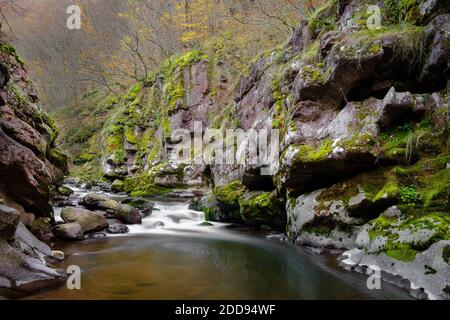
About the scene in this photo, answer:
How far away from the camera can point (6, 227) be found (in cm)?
555

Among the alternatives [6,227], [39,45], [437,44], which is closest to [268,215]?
[437,44]

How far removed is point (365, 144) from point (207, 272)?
14.3ft

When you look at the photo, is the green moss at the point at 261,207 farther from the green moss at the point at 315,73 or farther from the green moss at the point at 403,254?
the green moss at the point at 403,254

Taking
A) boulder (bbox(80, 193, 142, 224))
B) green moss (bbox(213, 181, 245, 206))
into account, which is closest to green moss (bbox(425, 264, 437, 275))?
green moss (bbox(213, 181, 245, 206))


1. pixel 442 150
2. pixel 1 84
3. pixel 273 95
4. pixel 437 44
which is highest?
pixel 273 95

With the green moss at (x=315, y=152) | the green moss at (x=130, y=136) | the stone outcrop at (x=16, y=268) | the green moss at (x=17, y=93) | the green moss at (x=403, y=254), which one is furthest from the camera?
the green moss at (x=130, y=136)

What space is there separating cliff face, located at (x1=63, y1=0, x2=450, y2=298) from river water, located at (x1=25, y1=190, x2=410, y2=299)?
2.19ft

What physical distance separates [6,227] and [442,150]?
26.8 ft

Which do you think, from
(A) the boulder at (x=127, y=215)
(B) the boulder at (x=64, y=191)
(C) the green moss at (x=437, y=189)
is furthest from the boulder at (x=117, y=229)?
(C) the green moss at (x=437, y=189)

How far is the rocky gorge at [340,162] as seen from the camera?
552cm

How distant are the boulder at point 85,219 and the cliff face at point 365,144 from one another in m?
4.23

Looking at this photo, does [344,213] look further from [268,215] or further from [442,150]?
[268,215]

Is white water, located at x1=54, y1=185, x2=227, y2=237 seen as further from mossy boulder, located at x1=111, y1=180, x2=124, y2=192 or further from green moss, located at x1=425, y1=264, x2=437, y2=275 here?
mossy boulder, located at x1=111, y1=180, x2=124, y2=192

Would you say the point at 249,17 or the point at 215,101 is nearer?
the point at 215,101
